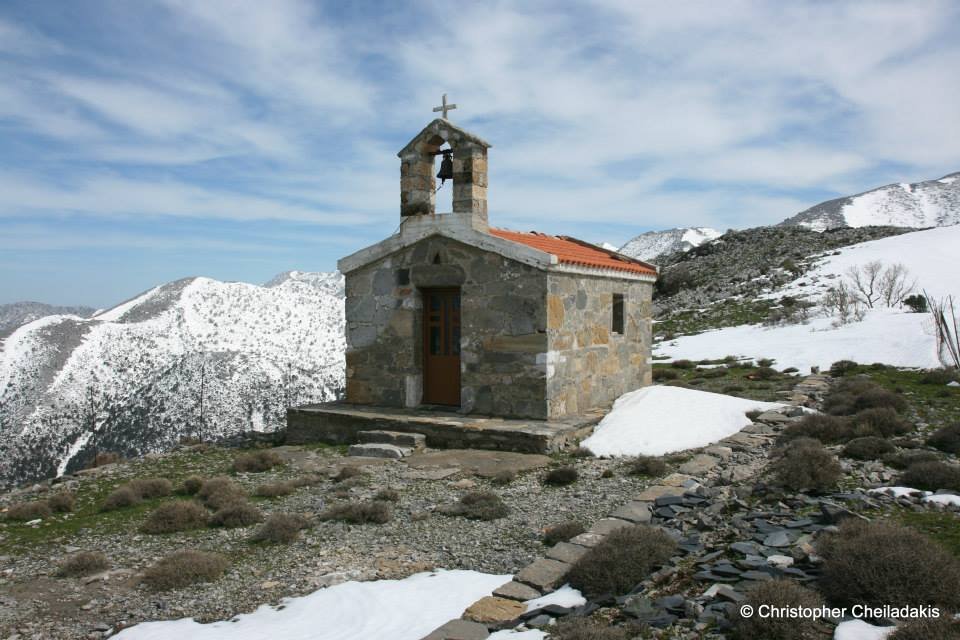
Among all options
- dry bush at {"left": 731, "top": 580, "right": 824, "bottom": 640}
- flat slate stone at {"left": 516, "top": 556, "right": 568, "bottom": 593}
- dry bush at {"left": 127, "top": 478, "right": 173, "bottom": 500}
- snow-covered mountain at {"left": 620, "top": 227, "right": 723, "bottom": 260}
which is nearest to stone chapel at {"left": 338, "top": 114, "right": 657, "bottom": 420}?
dry bush at {"left": 127, "top": 478, "right": 173, "bottom": 500}

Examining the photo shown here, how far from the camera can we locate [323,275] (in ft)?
167

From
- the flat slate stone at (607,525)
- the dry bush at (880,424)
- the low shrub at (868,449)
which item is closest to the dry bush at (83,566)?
the flat slate stone at (607,525)

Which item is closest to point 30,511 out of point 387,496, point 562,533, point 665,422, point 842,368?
point 387,496

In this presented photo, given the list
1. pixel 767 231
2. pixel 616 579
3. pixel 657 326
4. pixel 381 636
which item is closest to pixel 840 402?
pixel 616 579

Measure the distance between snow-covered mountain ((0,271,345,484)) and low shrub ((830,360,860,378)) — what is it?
626 inches

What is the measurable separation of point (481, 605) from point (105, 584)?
3427 millimetres

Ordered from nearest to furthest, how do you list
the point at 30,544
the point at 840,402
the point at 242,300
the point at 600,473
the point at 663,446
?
the point at 30,544
the point at 600,473
the point at 663,446
the point at 840,402
the point at 242,300

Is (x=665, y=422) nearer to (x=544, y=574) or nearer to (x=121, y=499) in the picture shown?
(x=544, y=574)

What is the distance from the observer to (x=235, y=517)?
734cm

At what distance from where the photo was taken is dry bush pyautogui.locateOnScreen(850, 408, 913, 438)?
9.85 m

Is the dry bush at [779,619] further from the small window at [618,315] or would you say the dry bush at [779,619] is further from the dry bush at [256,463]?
the small window at [618,315]

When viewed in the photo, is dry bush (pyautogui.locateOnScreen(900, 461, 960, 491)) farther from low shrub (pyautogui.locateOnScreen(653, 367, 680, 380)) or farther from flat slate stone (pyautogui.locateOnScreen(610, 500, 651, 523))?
low shrub (pyautogui.locateOnScreen(653, 367, 680, 380))

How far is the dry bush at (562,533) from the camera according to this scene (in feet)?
21.1

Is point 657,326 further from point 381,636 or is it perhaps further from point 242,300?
point 381,636
